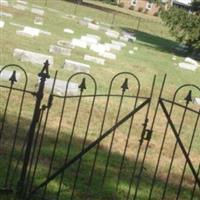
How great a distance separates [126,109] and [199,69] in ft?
40.2

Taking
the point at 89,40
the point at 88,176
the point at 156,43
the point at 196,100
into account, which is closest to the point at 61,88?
the point at 196,100

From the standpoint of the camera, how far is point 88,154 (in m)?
9.07

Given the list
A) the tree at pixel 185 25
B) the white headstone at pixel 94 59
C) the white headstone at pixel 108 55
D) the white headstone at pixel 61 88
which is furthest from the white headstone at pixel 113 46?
the white headstone at pixel 61 88

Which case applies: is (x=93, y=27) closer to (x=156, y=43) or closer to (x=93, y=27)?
(x=93, y=27)

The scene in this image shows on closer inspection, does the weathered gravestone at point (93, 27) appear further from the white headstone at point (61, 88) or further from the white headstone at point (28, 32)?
the white headstone at point (61, 88)

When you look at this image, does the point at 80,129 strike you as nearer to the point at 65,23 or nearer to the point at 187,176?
the point at 187,176

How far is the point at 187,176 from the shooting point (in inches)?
361

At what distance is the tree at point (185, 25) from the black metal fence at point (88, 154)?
51.7ft

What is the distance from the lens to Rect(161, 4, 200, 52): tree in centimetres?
2783

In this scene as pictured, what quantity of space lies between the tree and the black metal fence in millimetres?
15754

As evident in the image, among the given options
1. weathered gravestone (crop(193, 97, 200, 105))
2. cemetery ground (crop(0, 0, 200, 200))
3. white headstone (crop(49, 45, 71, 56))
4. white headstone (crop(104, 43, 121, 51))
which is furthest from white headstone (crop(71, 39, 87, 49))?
weathered gravestone (crop(193, 97, 200, 105))

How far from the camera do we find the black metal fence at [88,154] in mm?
6812

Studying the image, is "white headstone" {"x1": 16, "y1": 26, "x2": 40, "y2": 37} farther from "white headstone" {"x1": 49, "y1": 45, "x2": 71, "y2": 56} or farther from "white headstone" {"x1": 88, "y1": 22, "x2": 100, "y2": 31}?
"white headstone" {"x1": 88, "y1": 22, "x2": 100, "y2": 31}

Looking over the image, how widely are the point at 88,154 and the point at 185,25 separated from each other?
2028 cm
